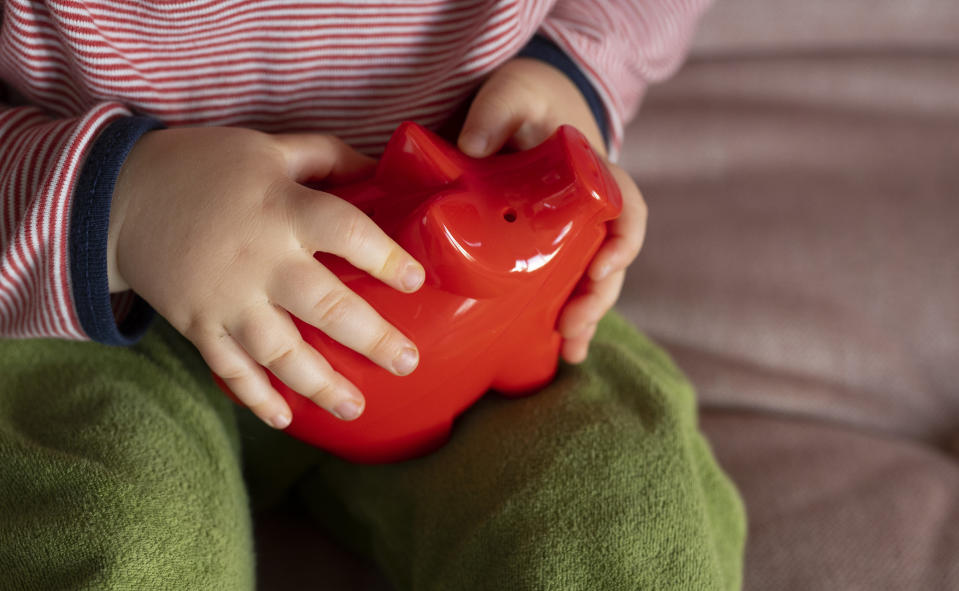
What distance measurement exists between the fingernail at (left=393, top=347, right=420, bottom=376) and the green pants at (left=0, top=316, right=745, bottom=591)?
0.10 meters

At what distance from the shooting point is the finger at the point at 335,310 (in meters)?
0.41

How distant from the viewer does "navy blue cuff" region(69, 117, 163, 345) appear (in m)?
0.44

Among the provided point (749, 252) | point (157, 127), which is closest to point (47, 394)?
point (157, 127)

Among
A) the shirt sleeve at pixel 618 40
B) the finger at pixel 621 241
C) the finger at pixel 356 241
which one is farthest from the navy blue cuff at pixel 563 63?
the finger at pixel 356 241

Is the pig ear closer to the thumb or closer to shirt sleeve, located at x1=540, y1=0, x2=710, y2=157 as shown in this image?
the thumb

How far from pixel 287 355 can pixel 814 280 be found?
1.62ft

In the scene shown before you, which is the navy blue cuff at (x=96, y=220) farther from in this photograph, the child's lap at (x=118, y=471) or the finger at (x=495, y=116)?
the finger at (x=495, y=116)

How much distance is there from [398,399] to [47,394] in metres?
0.21

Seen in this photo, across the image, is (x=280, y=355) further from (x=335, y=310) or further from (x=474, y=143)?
(x=474, y=143)

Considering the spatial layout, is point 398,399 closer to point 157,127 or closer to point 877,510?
point 157,127

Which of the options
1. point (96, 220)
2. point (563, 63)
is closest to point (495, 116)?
point (563, 63)

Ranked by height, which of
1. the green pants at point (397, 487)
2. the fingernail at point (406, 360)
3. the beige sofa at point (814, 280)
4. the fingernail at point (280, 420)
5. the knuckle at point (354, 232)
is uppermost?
the knuckle at point (354, 232)

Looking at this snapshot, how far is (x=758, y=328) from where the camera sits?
0.71 m

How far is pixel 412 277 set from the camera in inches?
15.8
